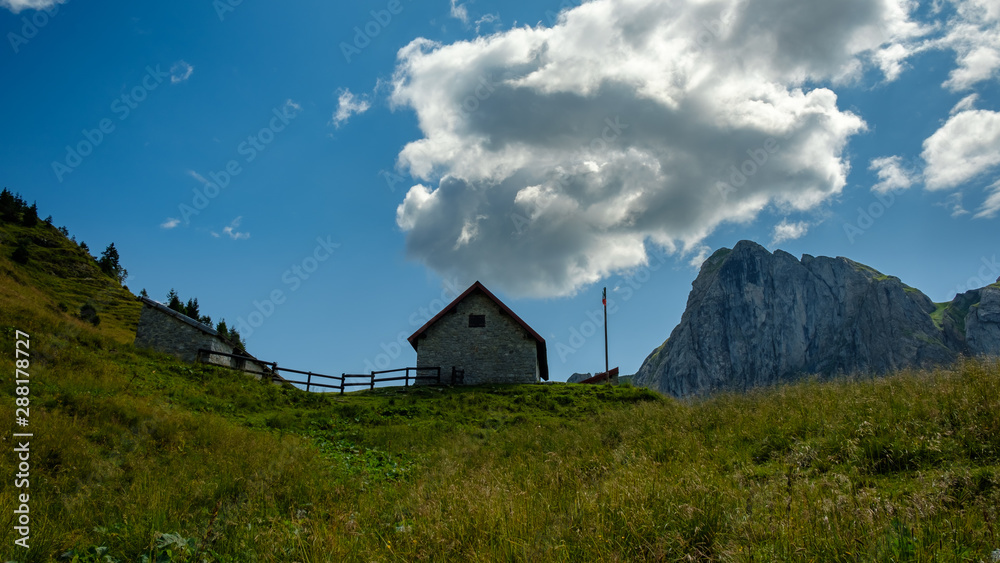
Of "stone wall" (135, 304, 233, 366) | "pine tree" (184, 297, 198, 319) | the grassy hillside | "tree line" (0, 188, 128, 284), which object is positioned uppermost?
"tree line" (0, 188, 128, 284)

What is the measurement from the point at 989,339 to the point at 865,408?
193176 mm

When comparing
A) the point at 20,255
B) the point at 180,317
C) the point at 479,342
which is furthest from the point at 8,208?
the point at 479,342

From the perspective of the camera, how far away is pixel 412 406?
24141mm

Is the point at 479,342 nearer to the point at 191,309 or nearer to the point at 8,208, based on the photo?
the point at 191,309

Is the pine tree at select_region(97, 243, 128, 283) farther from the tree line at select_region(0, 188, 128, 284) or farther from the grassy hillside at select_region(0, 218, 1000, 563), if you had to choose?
the grassy hillside at select_region(0, 218, 1000, 563)

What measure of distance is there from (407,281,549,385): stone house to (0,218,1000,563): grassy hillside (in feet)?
63.9

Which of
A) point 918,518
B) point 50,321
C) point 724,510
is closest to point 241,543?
point 724,510

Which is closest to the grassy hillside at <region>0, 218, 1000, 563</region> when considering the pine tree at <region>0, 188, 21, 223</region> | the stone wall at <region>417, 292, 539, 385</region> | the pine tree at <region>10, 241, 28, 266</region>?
the stone wall at <region>417, 292, 539, 385</region>

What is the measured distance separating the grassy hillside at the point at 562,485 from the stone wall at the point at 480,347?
1947cm

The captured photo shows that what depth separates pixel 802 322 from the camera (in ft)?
583

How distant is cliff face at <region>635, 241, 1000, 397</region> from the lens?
157250 mm

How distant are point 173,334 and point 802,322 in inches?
7581

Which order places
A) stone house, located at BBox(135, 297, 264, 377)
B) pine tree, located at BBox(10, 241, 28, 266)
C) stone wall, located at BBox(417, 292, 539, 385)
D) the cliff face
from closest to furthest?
1. stone house, located at BBox(135, 297, 264, 377)
2. stone wall, located at BBox(417, 292, 539, 385)
3. pine tree, located at BBox(10, 241, 28, 266)
4. the cliff face

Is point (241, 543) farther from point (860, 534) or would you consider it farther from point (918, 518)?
point (918, 518)
